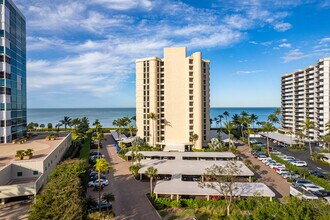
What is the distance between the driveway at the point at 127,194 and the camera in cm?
2792

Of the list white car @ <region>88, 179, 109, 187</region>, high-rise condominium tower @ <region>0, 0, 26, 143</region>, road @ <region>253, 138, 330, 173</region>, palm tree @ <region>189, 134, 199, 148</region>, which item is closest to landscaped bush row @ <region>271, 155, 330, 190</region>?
road @ <region>253, 138, 330, 173</region>

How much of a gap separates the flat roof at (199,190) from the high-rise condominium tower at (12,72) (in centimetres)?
4198

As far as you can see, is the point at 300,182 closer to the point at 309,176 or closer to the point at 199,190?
the point at 309,176

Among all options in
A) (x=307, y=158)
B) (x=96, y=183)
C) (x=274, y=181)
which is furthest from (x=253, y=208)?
(x=307, y=158)

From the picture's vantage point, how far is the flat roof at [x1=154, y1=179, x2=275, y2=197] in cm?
3088

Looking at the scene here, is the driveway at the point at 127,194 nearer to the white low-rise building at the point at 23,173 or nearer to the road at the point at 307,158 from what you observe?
the white low-rise building at the point at 23,173

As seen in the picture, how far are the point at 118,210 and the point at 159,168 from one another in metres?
14.1

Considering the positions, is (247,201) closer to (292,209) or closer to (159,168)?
(292,209)

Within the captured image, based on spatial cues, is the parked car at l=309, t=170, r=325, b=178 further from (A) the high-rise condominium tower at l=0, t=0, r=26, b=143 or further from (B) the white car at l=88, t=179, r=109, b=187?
(A) the high-rise condominium tower at l=0, t=0, r=26, b=143

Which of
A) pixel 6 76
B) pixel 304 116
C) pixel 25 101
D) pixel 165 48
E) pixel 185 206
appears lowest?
pixel 185 206

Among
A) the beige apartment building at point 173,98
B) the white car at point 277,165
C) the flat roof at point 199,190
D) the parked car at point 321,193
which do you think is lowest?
the parked car at point 321,193

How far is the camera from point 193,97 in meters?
63.5

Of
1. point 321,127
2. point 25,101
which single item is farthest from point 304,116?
point 25,101

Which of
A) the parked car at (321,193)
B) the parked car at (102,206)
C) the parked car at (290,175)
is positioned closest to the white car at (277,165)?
the parked car at (290,175)
